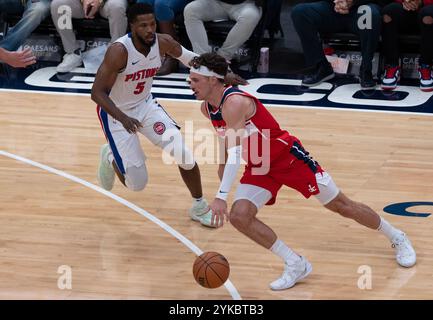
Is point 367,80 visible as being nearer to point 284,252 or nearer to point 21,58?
point 21,58

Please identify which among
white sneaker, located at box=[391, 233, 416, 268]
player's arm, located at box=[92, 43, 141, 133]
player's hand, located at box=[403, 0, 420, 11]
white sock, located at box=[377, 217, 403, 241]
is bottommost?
white sneaker, located at box=[391, 233, 416, 268]

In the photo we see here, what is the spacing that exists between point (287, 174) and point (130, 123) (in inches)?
52.0

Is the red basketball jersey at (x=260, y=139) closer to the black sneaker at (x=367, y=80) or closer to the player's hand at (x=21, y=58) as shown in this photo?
the player's hand at (x=21, y=58)

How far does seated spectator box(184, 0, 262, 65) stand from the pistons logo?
412 centimetres

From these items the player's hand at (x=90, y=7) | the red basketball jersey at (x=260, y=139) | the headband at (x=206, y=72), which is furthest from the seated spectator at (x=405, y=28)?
the headband at (x=206, y=72)

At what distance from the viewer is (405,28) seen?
455 inches

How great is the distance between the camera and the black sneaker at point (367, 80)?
11.6 metres

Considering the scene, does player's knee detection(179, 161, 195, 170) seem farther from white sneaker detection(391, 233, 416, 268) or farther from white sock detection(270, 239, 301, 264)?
white sneaker detection(391, 233, 416, 268)

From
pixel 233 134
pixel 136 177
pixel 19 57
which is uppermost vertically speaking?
pixel 19 57

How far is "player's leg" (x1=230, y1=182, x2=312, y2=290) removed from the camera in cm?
683

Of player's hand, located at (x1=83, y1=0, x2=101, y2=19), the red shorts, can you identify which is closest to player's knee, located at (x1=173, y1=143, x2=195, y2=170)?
the red shorts

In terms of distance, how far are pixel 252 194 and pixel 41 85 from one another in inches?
Answer: 231

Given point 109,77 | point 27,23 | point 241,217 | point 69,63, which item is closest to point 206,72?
point 241,217
